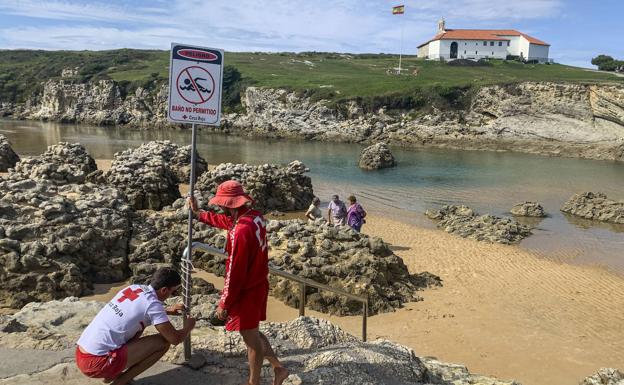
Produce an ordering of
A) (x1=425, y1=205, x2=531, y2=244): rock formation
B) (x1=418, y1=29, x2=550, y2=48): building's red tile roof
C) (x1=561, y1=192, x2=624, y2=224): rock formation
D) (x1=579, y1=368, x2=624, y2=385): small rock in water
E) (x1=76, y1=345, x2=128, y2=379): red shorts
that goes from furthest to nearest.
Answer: (x1=418, y1=29, x2=550, y2=48): building's red tile roof
(x1=561, y1=192, x2=624, y2=224): rock formation
(x1=425, y1=205, x2=531, y2=244): rock formation
(x1=579, y1=368, x2=624, y2=385): small rock in water
(x1=76, y1=345, x2=128, y2=379): red shorts

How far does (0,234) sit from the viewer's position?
428 inches

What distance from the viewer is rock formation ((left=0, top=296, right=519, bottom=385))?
530cm

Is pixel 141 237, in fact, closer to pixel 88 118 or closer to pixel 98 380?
pixel 98 380

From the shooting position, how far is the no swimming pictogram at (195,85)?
5109 millimetres

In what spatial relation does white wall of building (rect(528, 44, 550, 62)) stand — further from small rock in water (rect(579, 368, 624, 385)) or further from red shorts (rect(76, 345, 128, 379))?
red shorts (rect(76, 345, 128, 379))

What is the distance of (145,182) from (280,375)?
17.8 m

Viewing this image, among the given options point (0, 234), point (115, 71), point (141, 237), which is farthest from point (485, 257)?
point (115, 71)

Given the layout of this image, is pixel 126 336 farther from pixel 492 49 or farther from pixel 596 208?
pixel 492 49

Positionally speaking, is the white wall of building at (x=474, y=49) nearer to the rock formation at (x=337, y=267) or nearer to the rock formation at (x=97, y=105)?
the rock formation at (x=97, y=105)

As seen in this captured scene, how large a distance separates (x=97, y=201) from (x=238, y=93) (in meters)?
81.1

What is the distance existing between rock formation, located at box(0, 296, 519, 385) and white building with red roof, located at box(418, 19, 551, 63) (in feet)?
416

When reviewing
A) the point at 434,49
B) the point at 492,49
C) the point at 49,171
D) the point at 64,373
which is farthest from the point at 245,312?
the point at 434,49

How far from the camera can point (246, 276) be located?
193 inches

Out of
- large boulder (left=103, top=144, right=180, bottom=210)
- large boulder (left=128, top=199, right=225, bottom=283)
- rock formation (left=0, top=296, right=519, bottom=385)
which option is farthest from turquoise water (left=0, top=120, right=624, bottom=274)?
rock formation (left=0, top=296, right=519, bottom=385)
